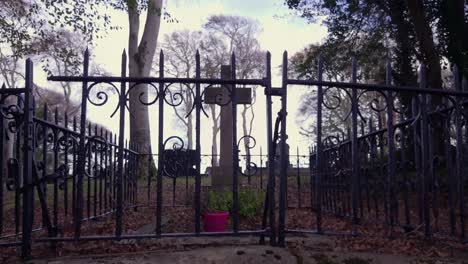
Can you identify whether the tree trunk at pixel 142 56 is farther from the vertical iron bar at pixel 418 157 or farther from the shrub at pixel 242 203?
the vertical iron bar at pixel 418 157

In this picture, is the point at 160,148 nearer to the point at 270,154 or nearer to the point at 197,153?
the point at 197,153

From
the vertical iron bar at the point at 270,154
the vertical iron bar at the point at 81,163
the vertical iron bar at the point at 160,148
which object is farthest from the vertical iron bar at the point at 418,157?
the vertical iron bar at the point at 81,163

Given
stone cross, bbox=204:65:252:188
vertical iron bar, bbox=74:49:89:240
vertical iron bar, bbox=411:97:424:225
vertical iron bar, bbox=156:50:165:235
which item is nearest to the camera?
vertical iron bar, bbox=74:49:89:240

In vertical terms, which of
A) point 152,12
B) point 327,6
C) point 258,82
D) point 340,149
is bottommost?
point 340,149

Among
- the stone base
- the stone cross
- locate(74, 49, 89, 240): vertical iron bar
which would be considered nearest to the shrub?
the stone cross

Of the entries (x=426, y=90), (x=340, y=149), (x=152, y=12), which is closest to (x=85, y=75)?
(x=426, y=90)

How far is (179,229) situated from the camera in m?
5.66

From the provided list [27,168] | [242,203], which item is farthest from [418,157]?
[242,203]

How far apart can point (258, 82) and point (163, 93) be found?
736 mm

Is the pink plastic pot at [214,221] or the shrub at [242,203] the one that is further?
the shrub at [242,203]

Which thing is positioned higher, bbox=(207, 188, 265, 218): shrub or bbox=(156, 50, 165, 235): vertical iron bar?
bbox=(156, 50, 165, 235): vertical iron bar

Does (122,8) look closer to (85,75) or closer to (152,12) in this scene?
(152,12)

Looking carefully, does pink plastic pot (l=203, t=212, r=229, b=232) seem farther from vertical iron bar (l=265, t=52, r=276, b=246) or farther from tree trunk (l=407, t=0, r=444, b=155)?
tree trunk (l=407, t=0, r=444, b=155)

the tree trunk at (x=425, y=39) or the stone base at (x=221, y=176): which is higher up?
the tree trunk at (x=425, y=39)
